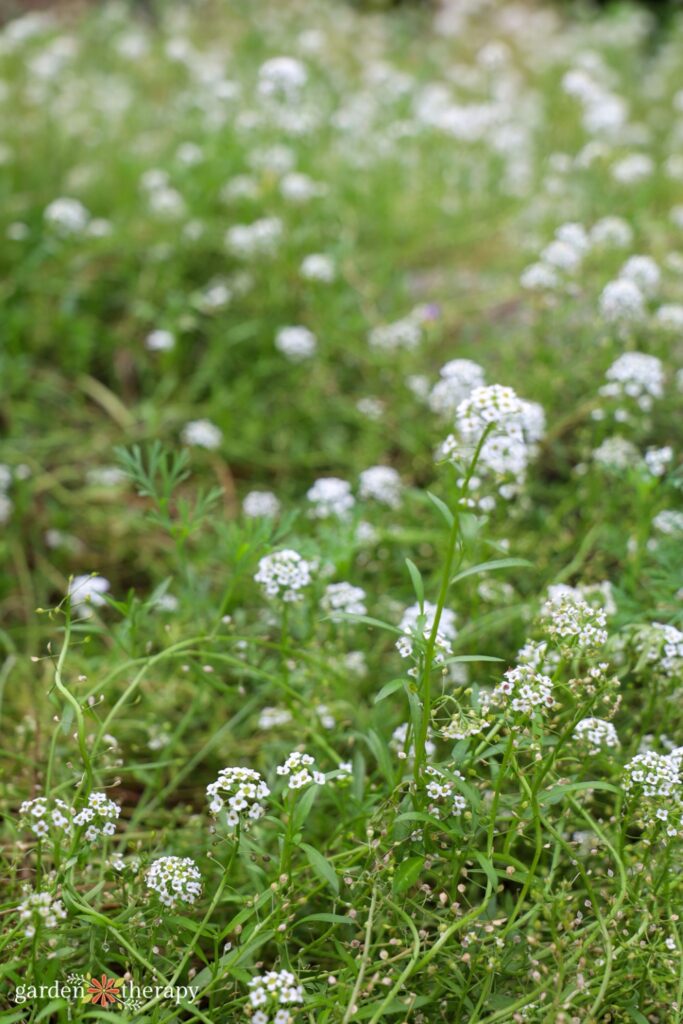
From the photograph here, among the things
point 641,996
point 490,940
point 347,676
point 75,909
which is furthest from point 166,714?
point 641,996

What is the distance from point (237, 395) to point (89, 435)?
0.65 meters

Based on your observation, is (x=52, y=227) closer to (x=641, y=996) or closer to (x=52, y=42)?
(x=52, y=42)

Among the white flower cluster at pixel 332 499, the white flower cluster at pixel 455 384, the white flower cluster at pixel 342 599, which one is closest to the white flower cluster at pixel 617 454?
the white flower cluster at pixel 455 384

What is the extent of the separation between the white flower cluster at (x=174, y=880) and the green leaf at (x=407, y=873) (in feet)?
1.22

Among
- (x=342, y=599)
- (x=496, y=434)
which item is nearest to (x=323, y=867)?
(x=342, y=599)

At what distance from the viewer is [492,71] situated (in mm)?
5695

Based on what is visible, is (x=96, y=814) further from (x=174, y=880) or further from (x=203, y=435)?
(x=203, y=435)

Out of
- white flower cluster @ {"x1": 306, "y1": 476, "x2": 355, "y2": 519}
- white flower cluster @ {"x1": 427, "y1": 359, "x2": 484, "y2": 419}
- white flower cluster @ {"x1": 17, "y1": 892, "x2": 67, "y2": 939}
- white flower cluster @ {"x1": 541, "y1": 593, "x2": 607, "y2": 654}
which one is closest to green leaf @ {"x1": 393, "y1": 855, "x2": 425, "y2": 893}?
white flower cluster @ {"x1": 541, "y1": 593, "x2": 607, "y2": 654}

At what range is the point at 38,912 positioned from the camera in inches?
64.7

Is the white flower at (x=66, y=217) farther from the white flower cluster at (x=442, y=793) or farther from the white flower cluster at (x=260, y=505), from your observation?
the white flower cluster at (x=442, y=793)

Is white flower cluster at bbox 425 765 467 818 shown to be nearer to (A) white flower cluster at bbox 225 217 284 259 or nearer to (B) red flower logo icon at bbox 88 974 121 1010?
(B) red flower logo icon at bbox 88 974 121 1010

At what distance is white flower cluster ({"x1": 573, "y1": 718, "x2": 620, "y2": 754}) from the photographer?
1953 millimetres

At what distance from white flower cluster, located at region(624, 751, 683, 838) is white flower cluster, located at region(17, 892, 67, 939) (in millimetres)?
1066

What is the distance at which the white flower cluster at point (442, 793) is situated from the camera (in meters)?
1.84
